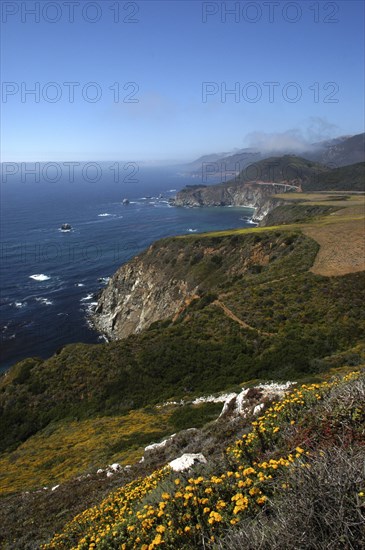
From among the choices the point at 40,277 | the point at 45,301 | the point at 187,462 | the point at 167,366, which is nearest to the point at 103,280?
the point at 40,277

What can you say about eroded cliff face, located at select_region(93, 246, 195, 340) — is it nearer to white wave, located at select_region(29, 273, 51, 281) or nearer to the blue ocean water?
the blue ocean water

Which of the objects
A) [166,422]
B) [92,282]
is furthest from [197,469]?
[92,282]

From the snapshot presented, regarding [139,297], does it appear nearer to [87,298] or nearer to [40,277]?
[87,298]

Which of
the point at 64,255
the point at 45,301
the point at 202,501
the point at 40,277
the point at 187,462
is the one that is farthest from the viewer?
the point at 64,255

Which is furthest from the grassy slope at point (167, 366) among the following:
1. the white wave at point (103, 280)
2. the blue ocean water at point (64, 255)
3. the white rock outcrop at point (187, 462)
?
the white wave at point (103, 280)

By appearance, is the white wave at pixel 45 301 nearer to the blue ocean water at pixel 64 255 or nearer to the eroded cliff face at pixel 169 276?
the blue ocean water at pixel 64 255

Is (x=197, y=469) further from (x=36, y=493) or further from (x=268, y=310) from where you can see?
(x=268, y=310)
